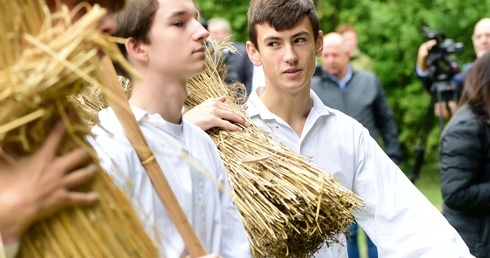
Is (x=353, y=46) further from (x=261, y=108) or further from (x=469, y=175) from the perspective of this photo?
(x=261, y=108)

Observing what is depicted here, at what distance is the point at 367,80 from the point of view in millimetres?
8141

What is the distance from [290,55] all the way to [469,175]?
181 cm

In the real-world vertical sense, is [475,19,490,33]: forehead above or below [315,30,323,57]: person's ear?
below

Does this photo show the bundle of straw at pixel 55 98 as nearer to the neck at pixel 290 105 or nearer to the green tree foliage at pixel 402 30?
the neck at pixel 290 105

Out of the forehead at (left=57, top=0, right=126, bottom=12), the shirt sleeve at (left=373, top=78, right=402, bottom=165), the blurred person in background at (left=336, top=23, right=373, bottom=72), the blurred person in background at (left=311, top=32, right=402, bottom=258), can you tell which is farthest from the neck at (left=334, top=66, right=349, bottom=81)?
the forehead at (left=57, top=0, right=126, bottom=12)

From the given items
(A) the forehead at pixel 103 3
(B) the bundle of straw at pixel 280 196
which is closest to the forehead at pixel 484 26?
(B) the bundle of straw at pixel 280 196

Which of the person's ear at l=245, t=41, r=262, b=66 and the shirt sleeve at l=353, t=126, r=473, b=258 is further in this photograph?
the person's ear at l=245, t=41, r=262, b=66

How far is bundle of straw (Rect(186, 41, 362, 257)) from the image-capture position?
3717 millimetres

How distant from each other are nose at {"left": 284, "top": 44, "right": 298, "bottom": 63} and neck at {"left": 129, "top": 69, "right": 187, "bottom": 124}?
1.23 m

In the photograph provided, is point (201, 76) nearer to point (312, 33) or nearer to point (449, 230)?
point (312, 33)

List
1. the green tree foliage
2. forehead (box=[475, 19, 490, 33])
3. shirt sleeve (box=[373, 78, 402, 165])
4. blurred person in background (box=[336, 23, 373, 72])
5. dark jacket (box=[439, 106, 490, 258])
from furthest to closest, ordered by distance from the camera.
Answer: the green tree foliage, blurred person in background (box=[336, 23, 373, 72]), forehead (box=[475, 19, 490, 33]), shirt sleeve (box=[373, 78, 402, 165]), dark jacket (box=[439, 106, 490, 258])

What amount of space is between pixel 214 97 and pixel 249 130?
200 millimetres

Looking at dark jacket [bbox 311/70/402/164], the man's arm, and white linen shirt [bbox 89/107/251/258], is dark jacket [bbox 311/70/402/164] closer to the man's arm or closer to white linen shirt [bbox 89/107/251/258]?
white linen shirt [bbox 89/107/251/258]

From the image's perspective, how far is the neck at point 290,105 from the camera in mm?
4523
